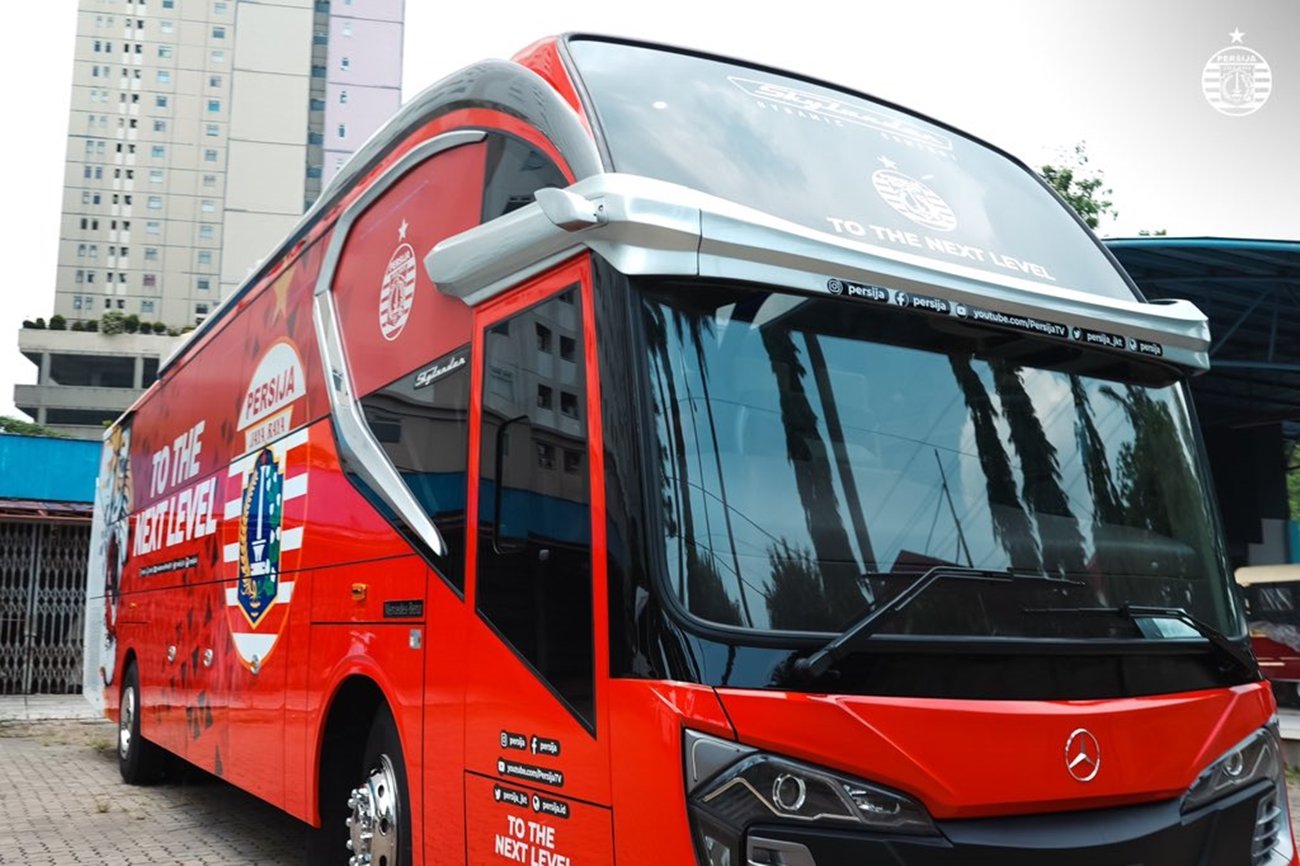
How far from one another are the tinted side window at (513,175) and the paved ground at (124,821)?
5038 millimetres

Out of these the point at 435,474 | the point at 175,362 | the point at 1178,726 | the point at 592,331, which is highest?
the point at 175,362

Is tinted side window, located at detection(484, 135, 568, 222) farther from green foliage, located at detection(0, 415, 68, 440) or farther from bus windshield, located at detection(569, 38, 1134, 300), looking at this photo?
green foliage, located at detection(0, 415, 68, 440)

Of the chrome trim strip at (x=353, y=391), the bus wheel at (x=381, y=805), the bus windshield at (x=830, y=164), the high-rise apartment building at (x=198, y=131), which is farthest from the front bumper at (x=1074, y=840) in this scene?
the high-rise apartment building at (x=198, y=131)

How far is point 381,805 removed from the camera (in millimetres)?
4848

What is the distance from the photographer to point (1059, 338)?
3873 millimetres

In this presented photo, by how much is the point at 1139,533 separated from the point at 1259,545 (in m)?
24.5

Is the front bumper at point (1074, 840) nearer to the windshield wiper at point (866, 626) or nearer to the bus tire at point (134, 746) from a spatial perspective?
the windshield wiper at point (866, 626)

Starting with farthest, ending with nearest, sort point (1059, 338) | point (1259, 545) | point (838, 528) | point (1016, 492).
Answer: point (1259, 545) → point (1059, 338) → point (1016, 492) → point (838, 528)

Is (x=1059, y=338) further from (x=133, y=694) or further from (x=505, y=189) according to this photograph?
(x=133, y=694)

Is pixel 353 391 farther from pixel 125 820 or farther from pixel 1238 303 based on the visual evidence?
pixel 1238 303

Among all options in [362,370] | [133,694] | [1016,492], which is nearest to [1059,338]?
[1016,492]

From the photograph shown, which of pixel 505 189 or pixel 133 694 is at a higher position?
pixel 505 189

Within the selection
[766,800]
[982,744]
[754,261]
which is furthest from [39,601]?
[982,744]

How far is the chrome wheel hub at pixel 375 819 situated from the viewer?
4.71 metres
